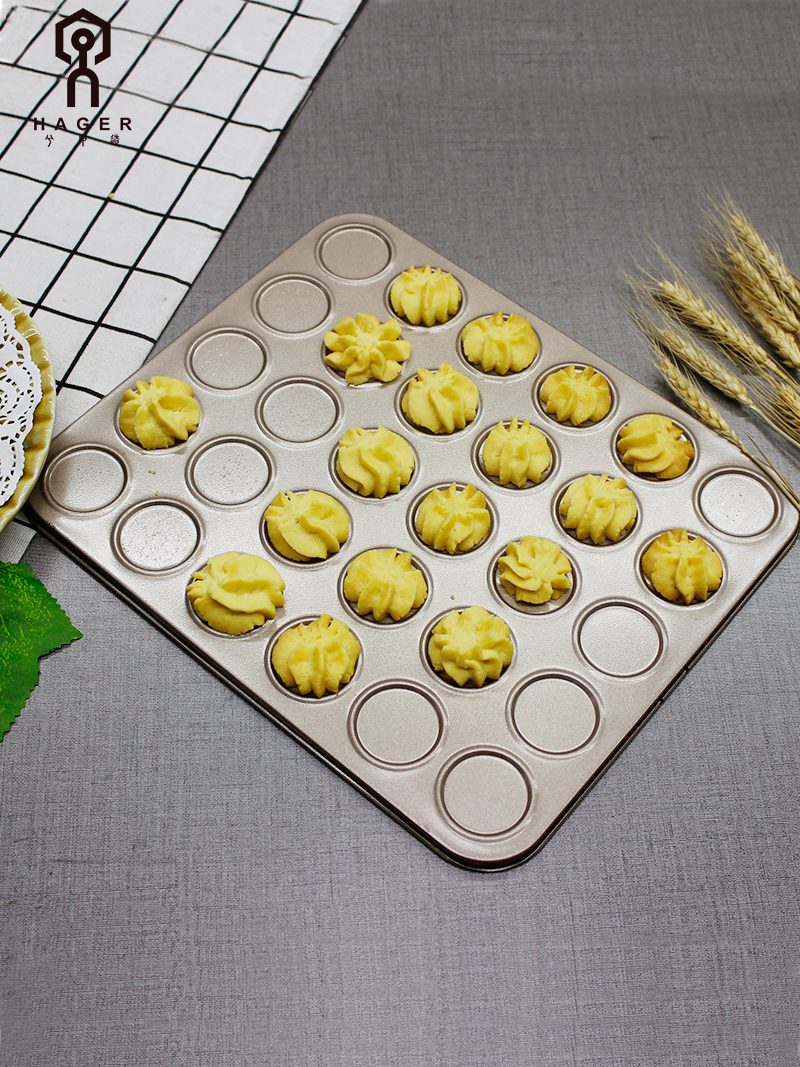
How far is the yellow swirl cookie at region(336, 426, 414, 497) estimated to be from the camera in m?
1.35

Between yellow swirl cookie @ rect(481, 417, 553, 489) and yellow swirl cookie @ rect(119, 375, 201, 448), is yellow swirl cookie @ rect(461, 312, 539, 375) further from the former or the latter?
yellow swirl cookie @ rect(119, 375, 201, 448)

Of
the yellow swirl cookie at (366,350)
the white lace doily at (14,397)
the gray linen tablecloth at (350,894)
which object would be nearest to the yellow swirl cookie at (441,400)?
the yellow swirl cookie at (366,350)

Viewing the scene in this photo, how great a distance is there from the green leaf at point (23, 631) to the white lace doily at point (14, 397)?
0.15 metres

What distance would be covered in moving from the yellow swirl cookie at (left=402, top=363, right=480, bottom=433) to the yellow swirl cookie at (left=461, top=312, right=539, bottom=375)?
55mm

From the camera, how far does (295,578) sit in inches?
51.1

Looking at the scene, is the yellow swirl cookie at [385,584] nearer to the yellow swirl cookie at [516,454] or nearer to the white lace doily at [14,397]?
the yellow swirl cookie at [516,454]

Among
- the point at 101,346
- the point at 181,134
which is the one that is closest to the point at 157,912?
the point at 101,346

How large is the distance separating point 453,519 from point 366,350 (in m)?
0.34

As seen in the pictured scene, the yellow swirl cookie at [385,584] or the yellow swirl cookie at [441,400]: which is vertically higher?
the yellow swirl cookie at [441,400]

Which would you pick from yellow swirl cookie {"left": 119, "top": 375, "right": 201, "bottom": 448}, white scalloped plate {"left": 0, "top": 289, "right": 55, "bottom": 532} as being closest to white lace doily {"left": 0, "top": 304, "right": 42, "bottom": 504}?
white scalloped plate {"left": 0, "top": 289, "right": 55, "bottom": 532}

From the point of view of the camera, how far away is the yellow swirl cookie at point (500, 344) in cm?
146

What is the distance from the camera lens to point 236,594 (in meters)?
1.25

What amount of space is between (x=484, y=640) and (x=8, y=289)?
1.05 m

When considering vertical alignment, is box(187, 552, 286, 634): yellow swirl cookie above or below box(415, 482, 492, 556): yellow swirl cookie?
below
